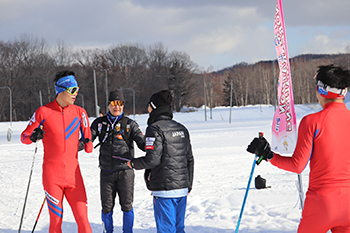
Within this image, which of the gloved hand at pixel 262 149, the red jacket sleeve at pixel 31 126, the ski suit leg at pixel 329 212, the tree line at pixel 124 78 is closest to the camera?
the ski suit leg at pixel 329 212

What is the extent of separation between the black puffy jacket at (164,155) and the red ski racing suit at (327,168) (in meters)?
1.29

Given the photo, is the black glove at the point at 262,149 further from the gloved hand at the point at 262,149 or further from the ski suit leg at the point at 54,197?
the ski suit leg at the point at 54,197

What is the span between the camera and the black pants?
13.5ft

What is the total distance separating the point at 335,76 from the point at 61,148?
269cm

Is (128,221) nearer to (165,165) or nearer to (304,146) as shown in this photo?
(165,165)

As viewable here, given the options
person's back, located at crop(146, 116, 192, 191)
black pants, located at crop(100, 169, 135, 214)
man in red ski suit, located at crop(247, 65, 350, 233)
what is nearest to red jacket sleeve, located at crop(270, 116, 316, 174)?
man in red ski suit, located at crop(247, 65, 350, 233)

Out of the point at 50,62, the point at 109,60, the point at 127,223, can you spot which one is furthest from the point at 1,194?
the point at 109,60

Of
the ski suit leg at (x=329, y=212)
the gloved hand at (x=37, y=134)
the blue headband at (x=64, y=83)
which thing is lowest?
the ski suit leg at (x=329, y=212)

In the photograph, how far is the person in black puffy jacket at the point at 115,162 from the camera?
4129mm

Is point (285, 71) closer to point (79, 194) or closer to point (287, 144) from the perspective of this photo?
point (287, 144)

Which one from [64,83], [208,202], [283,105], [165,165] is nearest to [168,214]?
[165,165]

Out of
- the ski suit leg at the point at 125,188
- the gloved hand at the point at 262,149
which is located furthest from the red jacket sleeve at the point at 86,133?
the gloved hand at the point at 262,149

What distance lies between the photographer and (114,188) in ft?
13.7

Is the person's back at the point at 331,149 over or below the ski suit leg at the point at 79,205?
over
